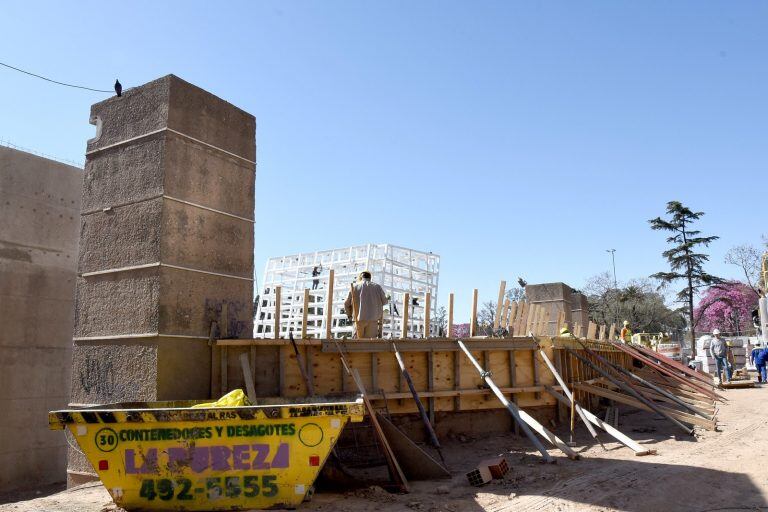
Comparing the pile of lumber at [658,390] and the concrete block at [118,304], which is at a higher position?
the concrete block at [118,304]

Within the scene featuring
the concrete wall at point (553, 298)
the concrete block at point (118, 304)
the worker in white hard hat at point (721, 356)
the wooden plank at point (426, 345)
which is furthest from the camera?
the worker in white hard hat at point (721, 356)

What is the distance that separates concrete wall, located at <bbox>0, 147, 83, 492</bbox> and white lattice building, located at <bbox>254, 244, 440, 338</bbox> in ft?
20.1

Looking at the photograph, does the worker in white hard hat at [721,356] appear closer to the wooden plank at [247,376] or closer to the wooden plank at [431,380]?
the wooden plank at [431,380]

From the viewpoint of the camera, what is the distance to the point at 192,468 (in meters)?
5.41

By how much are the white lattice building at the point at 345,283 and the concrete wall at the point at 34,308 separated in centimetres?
612

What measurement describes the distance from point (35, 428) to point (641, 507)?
1160 centimetres

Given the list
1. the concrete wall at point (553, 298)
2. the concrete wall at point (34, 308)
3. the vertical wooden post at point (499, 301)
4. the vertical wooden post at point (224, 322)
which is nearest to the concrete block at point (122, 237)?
the vertical wooden post at point (224, 322)

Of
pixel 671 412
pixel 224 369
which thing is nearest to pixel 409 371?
pixel 224 369

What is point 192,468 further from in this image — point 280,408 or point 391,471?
point 391,471

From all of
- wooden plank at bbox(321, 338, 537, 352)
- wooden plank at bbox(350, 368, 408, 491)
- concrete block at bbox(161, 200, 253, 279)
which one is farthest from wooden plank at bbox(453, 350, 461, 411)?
concrete block at bbox(161, 200, 253, 279)

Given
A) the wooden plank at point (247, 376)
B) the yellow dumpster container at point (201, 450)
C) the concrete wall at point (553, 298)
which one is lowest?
the yellow dumpster container at point (201, 450)

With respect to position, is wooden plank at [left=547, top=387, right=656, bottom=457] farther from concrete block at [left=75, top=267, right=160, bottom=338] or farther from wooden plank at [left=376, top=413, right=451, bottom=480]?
concrete block at [left=75, top=267, right=160, bottom=338]

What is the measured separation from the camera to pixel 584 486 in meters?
6.63

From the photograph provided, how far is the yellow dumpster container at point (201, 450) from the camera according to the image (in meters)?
5.36
